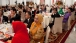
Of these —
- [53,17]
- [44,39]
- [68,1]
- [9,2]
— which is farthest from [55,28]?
[68,1]

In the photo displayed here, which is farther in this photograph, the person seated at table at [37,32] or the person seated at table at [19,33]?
the person seated at table at [37,32]

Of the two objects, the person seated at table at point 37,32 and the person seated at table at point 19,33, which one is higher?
the person seated at table at point 19,33

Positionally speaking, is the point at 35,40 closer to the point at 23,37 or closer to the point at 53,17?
the point at 23,37

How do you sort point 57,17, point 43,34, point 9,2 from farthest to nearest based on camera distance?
point 9,2 < point 57,17 < point 43,34

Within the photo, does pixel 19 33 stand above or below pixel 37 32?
above

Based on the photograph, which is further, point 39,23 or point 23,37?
point 39,23

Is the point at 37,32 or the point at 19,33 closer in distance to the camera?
the point at 19,33

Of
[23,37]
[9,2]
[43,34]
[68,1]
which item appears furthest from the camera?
[68,1]

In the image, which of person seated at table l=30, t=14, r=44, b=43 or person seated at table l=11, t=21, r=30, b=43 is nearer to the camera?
person seated at table l=11, t=21, r=30, b=43

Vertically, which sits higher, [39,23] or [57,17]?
[39,23]

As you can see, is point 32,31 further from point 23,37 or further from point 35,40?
point 23,37

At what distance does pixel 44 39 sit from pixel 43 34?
0.24m

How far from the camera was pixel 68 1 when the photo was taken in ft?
55.2

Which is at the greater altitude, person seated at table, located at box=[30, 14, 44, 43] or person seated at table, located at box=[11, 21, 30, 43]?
person seated at table, located at box=[11, 21, 30, 43]
